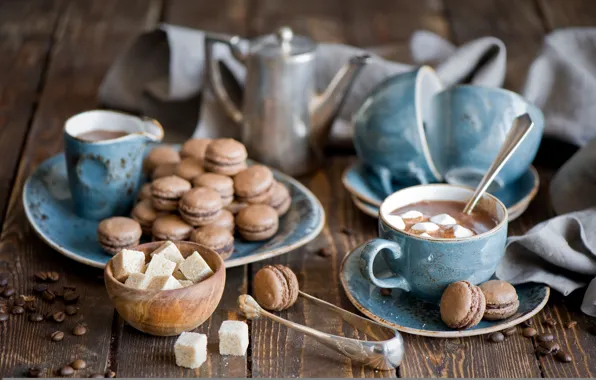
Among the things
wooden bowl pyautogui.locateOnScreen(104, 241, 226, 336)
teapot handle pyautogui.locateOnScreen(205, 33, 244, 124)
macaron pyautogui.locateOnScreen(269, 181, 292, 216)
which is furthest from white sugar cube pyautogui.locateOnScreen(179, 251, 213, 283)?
teapot handle pyautogui.locateOnScreen(205, 33, 244, 124)

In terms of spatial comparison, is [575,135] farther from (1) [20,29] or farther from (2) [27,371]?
(1) [20,29]

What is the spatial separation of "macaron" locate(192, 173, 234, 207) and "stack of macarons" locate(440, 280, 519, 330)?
47cm

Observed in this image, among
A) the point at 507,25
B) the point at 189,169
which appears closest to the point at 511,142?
the point at 189,169

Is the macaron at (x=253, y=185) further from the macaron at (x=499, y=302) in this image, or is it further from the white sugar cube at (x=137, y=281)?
the macaron at (x=499, y=302)

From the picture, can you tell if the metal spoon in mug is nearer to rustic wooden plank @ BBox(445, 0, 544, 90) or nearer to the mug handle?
the mug handle

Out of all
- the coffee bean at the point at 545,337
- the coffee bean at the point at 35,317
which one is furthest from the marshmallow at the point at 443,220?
the coffee bean at the point at 35,317

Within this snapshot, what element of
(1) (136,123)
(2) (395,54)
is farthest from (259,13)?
(1) (136,123)

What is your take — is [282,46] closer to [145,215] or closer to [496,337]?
[145,215]

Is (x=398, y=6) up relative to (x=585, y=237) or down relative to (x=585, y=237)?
down

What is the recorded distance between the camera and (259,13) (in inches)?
109

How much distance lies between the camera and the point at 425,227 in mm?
Result: 1359

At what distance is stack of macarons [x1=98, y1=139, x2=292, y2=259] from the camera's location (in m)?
1.50

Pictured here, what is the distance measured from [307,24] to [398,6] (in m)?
0.35

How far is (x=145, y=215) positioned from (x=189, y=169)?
0.13m
